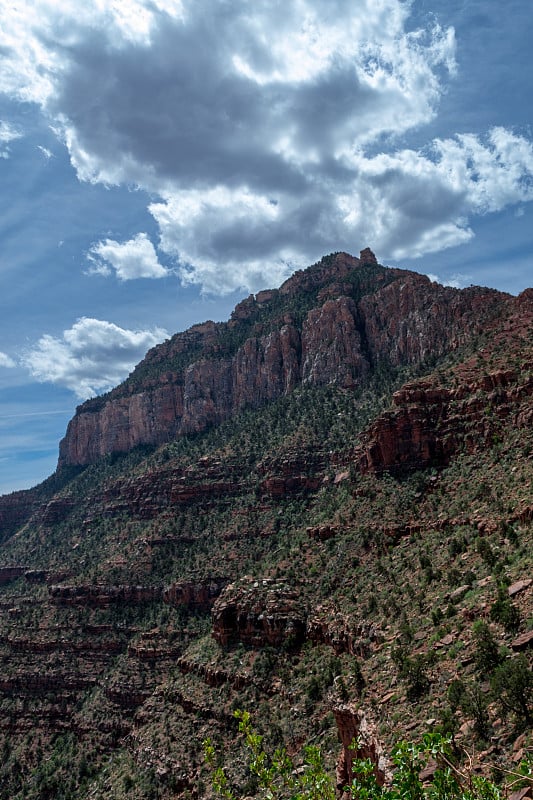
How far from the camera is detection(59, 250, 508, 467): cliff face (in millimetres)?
107000

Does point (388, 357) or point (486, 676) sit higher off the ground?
point (388, 357)

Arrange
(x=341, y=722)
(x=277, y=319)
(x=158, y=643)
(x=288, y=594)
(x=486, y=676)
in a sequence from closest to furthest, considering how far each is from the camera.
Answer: (x=486, y=676)
(x=341, y=722)
(x=288, y=594)
(x=158, y=643)
(x=277, y=319)

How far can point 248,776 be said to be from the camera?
39656 millimetres

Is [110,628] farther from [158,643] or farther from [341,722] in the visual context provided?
[341,722]

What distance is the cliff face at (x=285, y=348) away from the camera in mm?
107000

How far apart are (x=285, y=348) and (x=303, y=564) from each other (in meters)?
79.8

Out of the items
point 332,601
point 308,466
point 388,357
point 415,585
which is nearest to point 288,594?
point 332,601

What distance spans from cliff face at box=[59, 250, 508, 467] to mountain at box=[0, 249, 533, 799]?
0.75 meters

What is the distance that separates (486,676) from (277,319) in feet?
405

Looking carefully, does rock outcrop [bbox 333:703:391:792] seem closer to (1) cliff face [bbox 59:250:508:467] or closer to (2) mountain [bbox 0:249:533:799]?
(2) mountain [bbox 0:249:533:799]

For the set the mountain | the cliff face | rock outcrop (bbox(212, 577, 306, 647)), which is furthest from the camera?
the cliff face

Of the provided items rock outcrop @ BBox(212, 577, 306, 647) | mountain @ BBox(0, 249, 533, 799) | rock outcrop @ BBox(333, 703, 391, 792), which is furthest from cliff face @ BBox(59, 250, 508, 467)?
rock outcrop @ BBox(333, 703, 391, 792)

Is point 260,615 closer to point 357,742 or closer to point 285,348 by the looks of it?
point 357,742

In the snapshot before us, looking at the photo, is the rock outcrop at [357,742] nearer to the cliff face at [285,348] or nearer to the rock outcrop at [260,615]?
the rock outcrop at [260,615]
